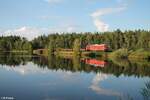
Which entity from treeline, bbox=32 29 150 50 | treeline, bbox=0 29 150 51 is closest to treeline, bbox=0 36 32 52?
treeline, bbox=0 29 150 51

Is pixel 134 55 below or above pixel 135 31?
below

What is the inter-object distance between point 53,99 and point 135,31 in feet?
336

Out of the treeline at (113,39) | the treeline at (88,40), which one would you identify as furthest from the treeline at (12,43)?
the treeline at (113,39)

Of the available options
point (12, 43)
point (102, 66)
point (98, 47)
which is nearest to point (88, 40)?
point (98, 47)

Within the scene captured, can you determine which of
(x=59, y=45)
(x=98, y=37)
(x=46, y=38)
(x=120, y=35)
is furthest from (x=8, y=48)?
(x=120, y=35)

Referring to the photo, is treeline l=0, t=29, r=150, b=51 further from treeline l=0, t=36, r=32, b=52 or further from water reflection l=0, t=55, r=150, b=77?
water reflection l=0, t=55, r=150, b=77

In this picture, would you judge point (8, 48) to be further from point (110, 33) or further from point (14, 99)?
point (14, 99)

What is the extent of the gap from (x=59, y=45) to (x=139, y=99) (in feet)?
365

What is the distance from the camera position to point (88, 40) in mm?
126938

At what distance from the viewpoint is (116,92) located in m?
23.6

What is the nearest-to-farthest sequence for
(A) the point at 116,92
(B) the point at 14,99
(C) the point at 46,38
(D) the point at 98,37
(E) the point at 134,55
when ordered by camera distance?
(B) the point at 14,99 → (A) the point at 116,92 → (E) the point at 134,55 → (D) the point at 98,37 → (C) the point at 46,38

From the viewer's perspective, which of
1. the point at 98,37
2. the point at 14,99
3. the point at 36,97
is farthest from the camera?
the point at 98,37

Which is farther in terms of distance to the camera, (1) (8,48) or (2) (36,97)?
(1) (8,48)

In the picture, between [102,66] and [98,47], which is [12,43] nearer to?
[98,47]
